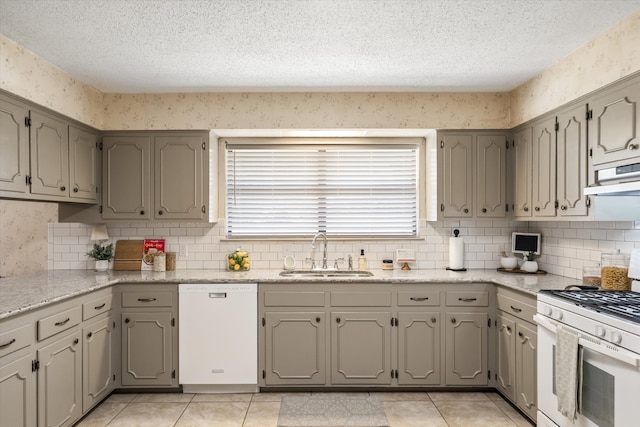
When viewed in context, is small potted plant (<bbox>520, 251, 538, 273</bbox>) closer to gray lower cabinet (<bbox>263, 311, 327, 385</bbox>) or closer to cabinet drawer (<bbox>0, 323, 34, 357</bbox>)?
gray lower cabinet (<bbox>263, 311, 327, 385</bbox>)

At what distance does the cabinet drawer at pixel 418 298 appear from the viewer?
3.37 m

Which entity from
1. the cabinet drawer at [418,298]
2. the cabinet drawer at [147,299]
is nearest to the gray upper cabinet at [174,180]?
the cabinet drawer at [147,299]

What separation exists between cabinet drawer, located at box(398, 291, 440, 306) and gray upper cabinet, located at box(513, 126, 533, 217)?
3.31ft

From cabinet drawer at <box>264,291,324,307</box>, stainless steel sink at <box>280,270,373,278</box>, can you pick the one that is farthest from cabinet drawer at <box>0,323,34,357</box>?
stainless steel sink at <box>280,270,373,278</box>

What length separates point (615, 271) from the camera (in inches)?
103

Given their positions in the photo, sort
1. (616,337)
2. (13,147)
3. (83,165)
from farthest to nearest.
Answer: (83,165) < (13,147) < (616,337)

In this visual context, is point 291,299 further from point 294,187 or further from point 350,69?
point 350,69

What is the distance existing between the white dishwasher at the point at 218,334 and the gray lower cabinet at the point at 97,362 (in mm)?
511

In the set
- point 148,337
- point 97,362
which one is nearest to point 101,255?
point 148,337

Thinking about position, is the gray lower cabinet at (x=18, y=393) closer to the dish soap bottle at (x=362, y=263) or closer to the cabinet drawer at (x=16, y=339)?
the cabinet drawer at (x=16, y=339)

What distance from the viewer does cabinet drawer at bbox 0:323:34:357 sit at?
6.93 ft

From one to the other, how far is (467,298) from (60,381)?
289 cm

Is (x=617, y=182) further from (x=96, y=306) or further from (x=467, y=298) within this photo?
(x=96, y=306)

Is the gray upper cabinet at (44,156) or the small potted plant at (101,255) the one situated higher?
the gray upper cabinet at (44,156)
